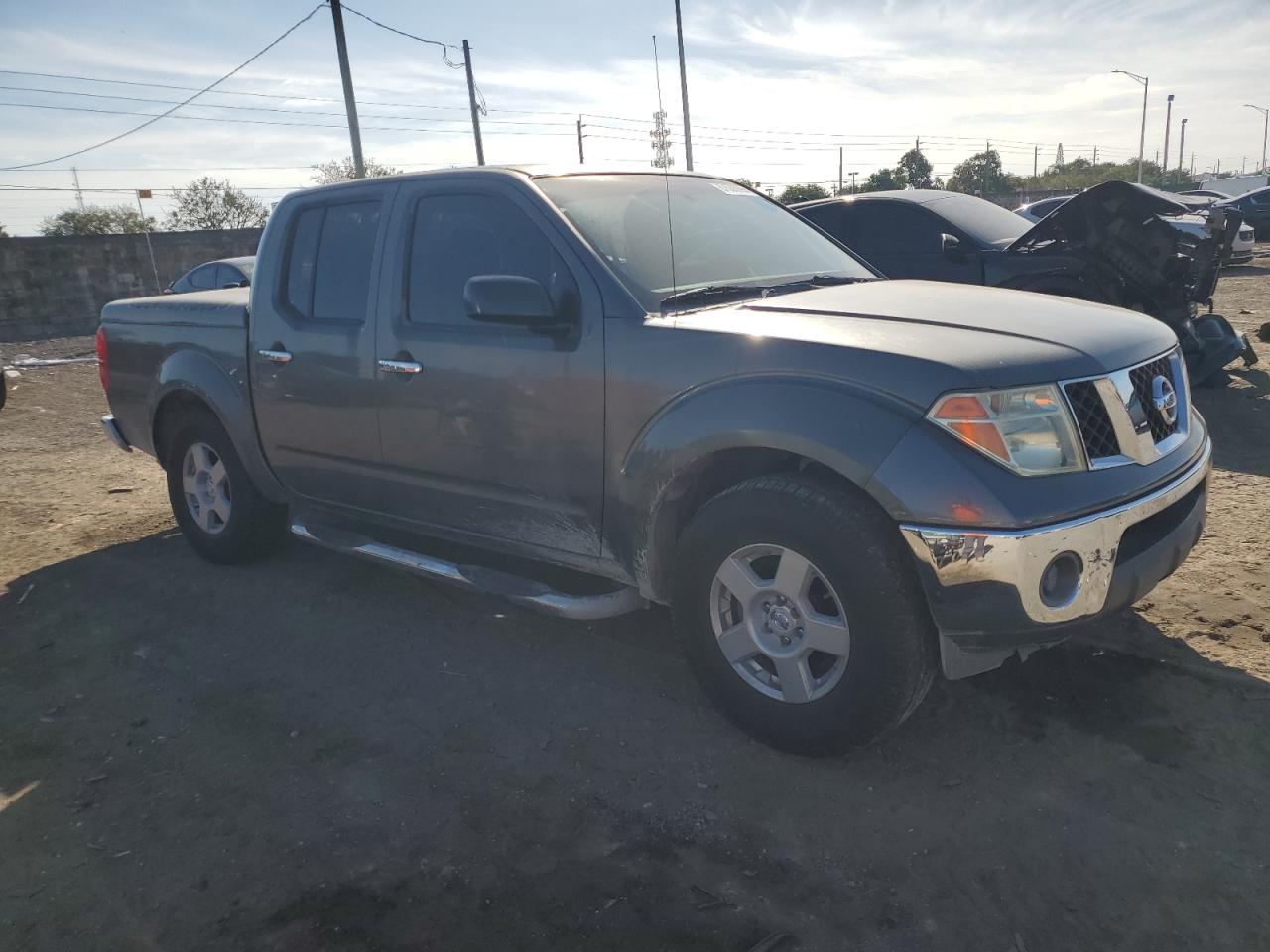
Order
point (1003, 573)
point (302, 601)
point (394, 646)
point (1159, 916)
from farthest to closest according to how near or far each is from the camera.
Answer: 1. point (302, 601)
2. point (394, 646)
3. point (1003, 573)
4. point (1159, 916)

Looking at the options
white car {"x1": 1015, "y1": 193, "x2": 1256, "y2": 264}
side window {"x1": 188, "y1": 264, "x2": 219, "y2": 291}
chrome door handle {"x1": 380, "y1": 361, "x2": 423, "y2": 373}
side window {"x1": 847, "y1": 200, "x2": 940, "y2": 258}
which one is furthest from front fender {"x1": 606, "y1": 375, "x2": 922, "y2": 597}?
white car {"x1": 1015, "y1": 193, "x2": 1256, "y2": 264}

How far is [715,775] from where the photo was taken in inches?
115

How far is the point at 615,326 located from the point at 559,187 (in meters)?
0.76

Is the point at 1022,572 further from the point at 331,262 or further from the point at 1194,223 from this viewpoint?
the point at 1194,223

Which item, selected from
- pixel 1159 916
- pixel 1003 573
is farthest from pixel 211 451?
pixel 1159 916

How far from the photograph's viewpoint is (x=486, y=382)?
352 cm

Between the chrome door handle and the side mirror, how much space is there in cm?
65

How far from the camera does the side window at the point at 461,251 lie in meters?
3.50

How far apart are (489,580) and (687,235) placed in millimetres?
1556

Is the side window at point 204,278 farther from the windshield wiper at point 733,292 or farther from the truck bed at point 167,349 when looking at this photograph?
the windshield wiper at point 733,292

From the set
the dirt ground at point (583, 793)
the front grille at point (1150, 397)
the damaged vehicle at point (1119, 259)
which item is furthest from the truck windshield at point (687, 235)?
the damaged vehicle at point (1119, 259)

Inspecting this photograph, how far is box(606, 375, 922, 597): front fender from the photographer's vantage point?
2.61 meters

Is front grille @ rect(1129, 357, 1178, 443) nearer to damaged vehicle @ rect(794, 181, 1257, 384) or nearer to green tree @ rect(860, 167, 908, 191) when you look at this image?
damaged vehicle @ rect(794, 181, 1257, 384)

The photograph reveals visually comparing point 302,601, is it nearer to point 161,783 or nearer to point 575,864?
point 161,783
